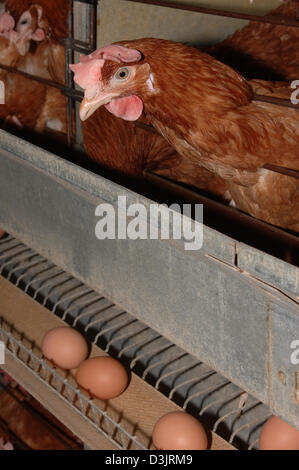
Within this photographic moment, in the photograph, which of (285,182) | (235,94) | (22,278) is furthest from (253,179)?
(22,278)

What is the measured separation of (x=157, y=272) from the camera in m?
0.94

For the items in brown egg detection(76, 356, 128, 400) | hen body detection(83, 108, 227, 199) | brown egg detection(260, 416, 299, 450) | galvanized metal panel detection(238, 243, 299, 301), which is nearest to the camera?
galvanized metal panel detection(238, 243, 299, 301)

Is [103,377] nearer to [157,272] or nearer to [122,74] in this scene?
[157,272]

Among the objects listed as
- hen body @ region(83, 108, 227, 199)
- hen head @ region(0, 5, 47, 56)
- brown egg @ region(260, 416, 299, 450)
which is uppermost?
hen head @ region(0, 5, 47, 56)

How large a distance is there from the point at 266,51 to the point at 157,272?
31.8 inches

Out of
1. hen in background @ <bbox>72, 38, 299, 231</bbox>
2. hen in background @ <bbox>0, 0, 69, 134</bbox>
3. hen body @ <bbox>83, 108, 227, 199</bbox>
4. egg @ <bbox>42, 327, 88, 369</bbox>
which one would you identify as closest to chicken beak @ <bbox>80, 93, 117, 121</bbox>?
hen in background @ <bbox>72, 38, 299, 231</bbox>

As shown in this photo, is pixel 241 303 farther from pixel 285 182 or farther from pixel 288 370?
pixel 285 182

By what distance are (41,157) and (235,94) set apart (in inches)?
14.3

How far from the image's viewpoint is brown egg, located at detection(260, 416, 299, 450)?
1000mm

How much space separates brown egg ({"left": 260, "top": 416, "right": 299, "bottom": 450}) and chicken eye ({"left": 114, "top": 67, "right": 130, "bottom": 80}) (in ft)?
2.06

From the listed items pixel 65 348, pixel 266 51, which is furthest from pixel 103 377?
pixel 266 51

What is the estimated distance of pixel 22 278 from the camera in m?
1.42

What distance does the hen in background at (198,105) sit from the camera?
1.04 metres

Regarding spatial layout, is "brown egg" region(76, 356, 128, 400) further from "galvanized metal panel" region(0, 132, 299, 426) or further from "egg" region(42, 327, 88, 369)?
"galvanized metal panel" region(0, 132, 299, 426)
